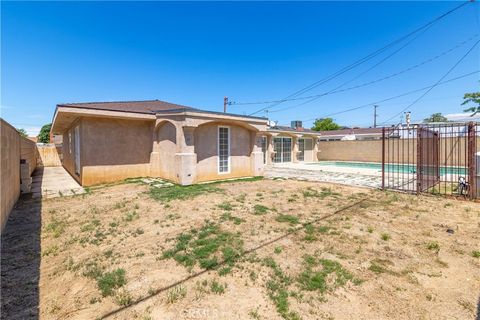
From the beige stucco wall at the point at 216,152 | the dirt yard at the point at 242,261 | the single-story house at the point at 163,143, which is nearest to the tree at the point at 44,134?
the single-story house at the point at 163,143

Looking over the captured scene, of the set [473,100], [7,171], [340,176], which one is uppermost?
[473,100]

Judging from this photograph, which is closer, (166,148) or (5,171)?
(5,171)

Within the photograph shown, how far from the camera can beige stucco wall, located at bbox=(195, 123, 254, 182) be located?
35.7 feet

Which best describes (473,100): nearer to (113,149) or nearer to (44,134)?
(113,149)

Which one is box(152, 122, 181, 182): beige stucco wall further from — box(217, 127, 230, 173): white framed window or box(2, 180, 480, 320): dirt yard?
box(2, 180, 480, 320): dirt yard

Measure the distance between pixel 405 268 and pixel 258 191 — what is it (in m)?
5.90

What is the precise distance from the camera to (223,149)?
38.7 feet

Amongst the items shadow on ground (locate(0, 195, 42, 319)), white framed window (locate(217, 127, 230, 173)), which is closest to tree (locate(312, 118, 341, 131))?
white framed window (locate(217, 127, 230, 173))

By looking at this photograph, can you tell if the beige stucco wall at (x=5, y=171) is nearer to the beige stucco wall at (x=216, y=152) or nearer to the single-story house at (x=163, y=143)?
the single-story house at (x=163, y=143)

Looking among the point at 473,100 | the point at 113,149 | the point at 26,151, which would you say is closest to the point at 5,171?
the point at 113,149

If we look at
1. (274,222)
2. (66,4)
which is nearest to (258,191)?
(274,222)

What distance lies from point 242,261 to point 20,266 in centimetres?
347

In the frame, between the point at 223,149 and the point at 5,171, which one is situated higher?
the point at 223,149

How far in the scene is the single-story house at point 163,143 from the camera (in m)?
10.0
